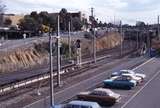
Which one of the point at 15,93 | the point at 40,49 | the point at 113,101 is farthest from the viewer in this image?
the point at 40,49

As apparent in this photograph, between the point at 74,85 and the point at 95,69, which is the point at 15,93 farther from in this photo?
the point at 95,69

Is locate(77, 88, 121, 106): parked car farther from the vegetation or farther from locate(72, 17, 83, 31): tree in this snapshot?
locate(72, 17, 83, 31): tree

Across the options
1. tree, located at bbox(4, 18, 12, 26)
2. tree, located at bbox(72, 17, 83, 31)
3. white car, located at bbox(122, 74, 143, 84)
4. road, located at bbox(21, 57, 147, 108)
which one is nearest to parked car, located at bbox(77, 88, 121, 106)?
road, located at bbox(21, 57, 147, 108)

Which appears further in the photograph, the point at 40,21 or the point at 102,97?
the point at 40,21

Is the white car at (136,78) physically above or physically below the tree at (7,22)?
below

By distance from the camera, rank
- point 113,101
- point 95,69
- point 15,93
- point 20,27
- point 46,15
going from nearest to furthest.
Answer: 1. point 113,101
2. point 15,93
3. point 95,69
4. point 20,27
5. point 46,15

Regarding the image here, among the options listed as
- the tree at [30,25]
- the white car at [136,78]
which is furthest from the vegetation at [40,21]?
the white car at [136,78]

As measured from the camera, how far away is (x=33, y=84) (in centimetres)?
4516

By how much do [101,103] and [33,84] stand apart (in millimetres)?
13151

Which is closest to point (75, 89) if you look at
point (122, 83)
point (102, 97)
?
point (122, 83)

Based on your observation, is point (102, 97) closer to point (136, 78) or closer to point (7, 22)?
point (136, 78)

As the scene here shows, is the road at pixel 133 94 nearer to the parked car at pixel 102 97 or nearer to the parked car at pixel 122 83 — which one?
the parked car at pixel 102 97

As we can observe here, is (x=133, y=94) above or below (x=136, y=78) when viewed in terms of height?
below

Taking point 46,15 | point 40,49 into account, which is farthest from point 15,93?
point 46,15
